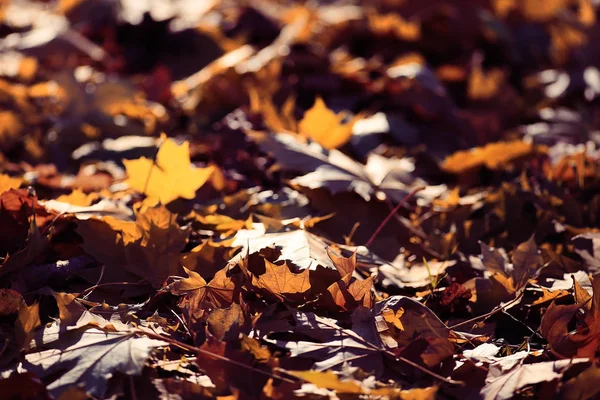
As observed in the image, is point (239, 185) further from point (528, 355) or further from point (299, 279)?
point (528, 355)

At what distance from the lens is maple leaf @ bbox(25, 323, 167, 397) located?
958 mm

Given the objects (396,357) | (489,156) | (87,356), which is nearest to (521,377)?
(396,357)

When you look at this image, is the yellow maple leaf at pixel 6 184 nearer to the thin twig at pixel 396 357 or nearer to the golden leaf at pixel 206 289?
the golden leaf at pixel 206 289

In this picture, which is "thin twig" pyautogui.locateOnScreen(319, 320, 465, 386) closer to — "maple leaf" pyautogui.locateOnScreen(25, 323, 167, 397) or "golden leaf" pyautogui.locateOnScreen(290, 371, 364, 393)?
"golden leaf" pyautogui.locateOnScreen(290, 371, 364, 393)

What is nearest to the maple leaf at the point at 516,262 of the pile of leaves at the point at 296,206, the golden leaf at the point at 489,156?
the pile of leaves at the point at 296,206

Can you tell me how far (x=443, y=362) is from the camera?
1.06m

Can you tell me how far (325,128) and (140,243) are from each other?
2.43 feet

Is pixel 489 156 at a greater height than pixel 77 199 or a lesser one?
lesser

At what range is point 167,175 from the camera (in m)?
1.44

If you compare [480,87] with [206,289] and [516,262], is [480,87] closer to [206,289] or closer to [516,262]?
[516,262]

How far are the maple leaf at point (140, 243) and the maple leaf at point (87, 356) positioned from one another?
0.21 metres

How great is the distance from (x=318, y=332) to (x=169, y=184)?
0.55 m

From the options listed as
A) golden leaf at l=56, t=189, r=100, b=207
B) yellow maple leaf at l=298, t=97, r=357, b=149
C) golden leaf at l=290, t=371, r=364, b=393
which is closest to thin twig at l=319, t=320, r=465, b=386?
golden leaf at l=290, t=371, r=364, b=393

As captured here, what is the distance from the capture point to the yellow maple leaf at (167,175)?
1.42 m
